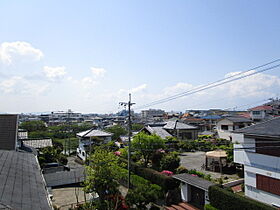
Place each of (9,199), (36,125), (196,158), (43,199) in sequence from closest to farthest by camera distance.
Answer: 1. (9,199)
2. (43,199)
3. (196,158)
4. (36,125)

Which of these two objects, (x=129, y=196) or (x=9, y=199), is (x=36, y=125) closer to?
(x=129, y=196)

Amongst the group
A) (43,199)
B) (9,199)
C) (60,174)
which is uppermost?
(9,199)

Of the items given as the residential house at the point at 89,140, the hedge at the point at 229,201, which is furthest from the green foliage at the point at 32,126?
the hedge at the point at 229,201

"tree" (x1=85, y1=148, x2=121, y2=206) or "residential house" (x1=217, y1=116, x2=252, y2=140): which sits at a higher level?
"residential house" (x1=217, y1=116, x2=252, y2=140)

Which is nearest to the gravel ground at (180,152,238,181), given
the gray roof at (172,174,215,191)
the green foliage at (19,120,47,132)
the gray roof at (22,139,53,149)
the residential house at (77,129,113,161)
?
the gray roof at (172,174,215,191)

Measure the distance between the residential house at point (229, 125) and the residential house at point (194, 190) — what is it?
2404 cm

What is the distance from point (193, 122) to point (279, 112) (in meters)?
19.6

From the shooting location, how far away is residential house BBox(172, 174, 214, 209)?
12.5 m

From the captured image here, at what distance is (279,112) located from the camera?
43750mm

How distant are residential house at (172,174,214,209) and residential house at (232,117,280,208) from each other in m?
2.60

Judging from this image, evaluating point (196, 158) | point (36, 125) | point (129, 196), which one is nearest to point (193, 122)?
point (196, 158)

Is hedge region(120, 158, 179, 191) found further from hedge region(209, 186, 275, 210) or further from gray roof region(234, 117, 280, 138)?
gray roof region(234, 117, 280, 138)

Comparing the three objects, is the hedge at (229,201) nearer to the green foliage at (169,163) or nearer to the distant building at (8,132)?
the green foliage at (169,163)

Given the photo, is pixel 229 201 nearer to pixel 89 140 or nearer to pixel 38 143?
pixel 89 140
